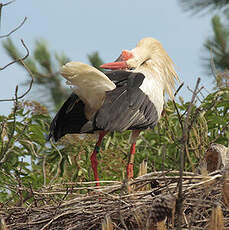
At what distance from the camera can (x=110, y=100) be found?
4.48 metres

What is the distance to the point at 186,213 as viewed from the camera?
3395 millimetres

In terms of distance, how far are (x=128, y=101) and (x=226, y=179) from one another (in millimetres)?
1751

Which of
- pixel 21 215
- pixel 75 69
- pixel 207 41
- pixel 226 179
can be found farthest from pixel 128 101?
pixel 207 41

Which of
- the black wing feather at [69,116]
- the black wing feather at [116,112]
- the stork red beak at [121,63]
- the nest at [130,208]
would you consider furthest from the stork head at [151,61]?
the nest at [130,208]

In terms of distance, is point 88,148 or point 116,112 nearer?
point 116,112

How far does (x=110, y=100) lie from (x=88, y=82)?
10.9 inches

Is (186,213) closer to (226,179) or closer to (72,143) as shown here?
(226,179)

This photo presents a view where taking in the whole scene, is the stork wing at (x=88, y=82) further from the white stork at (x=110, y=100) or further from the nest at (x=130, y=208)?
the nest at (x=130, y=208)

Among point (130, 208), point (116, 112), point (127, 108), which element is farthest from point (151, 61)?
point (130, 208)

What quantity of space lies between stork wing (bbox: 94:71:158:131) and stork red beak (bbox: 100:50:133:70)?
434 millimetres

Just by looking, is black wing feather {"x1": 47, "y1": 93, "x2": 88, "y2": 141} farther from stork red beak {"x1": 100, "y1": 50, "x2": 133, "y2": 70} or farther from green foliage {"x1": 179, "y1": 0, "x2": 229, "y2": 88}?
green foliage {"x1": 179, "y1": 0, "x2": 229, "y2": 88}

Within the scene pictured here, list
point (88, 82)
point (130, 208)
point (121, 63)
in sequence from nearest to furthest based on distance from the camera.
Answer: point (130, 208)
point (88, 82)
point (121, 63)

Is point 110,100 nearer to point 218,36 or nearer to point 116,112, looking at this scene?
point 116,112

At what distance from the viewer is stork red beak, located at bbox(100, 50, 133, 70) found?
17.5 ft
